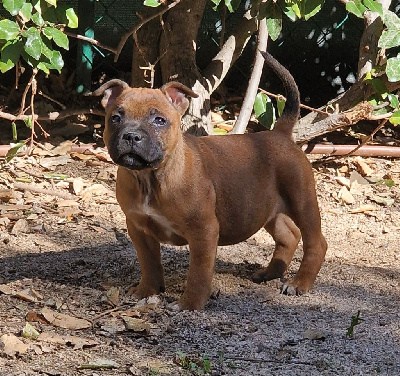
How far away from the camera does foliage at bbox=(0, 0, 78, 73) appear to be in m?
5.00

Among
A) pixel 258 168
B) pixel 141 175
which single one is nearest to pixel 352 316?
pixel 258 168

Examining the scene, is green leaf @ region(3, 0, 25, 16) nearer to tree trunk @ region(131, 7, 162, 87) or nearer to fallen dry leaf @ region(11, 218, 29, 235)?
fallen dry leaf @ region(11, 218, 29, 235)

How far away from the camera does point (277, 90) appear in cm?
830

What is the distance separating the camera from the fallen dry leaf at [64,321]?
4.04m

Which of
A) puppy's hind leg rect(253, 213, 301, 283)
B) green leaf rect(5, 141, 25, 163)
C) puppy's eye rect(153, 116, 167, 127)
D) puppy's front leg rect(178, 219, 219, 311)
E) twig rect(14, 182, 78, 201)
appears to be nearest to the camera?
puppy's eye rect(153, 116, 167, 127)

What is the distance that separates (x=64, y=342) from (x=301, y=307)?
1416 millimetres

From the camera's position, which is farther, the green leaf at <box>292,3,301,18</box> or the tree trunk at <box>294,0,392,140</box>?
the tree trunk at <box>294,0,392,140</box>

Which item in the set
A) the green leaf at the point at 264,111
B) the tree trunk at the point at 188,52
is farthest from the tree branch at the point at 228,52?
the green leaf at the point at 264,111

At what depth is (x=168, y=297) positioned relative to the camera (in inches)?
181

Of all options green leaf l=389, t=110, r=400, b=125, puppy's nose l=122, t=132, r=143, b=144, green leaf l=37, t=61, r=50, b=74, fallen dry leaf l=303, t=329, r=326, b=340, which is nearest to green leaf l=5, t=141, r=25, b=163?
green leaf l=37, t=61, r=50, b=74

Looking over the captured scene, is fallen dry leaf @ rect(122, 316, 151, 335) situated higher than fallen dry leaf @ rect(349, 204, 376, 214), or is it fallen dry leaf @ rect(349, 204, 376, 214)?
fallen dry leaf @ rect(349, 204, 376, 214)

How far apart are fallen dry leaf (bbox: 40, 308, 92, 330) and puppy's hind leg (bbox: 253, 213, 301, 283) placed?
1312 millimetres

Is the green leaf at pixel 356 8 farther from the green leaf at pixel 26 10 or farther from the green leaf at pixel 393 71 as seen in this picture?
the green leaf at pixel 26 10

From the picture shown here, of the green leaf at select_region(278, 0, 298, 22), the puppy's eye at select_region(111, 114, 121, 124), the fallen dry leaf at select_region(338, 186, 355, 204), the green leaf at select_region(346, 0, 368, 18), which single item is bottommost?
the fallen dry leaf at select_region(338, 186, 355, 204)
